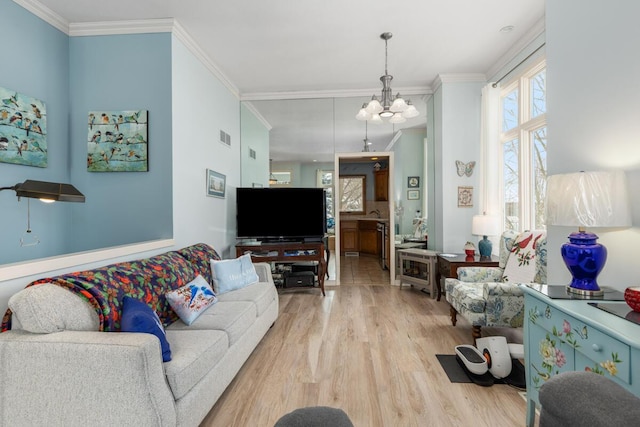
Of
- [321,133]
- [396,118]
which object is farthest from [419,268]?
[321,133]

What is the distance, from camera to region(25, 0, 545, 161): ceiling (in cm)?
290

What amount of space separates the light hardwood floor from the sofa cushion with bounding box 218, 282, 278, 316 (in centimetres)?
36

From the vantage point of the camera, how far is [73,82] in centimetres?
316

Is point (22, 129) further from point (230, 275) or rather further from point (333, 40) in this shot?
point (333, 40)

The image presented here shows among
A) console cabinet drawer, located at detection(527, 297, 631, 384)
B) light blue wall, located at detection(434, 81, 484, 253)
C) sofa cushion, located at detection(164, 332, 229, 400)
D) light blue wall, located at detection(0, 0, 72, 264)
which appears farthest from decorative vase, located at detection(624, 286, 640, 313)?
light blue wall, located at detection(0, 0, 72, 264)

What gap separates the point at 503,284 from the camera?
8.80 feet

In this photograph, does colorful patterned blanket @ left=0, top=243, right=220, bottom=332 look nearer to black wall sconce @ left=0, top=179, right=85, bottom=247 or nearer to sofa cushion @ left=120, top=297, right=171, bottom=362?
sofa cushion @ left=120, top=297, right=171, bottom=362

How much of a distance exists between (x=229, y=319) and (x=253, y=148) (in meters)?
3.71

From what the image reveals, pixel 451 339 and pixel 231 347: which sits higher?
pixel 231 347

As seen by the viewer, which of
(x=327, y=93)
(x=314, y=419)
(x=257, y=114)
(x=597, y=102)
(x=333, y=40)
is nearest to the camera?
(x=314, y=419)

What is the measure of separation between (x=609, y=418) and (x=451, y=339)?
8.16 ft

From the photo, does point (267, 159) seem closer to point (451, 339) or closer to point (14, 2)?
point (14, 2)

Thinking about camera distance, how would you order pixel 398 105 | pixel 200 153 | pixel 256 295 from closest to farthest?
pixel 256 295
pixel 398 105
pixel 200 153

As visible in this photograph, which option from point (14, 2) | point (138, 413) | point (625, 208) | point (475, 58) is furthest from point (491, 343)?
point (14, 2)
